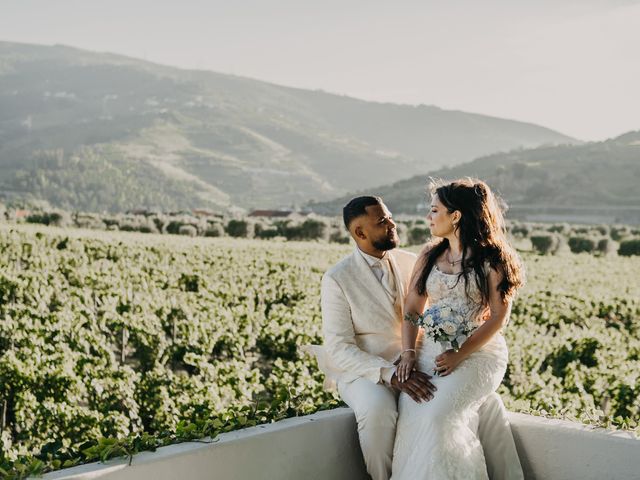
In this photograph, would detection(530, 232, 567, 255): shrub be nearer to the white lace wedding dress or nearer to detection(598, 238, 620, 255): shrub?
detection(598, 238, 620, 255): shrub

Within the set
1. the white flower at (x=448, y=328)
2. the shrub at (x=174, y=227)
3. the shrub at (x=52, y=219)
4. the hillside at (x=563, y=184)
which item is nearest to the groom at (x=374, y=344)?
the white flower at (x=448, y=328)

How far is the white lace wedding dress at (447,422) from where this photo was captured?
4.15 metres

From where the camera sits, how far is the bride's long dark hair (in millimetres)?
4613

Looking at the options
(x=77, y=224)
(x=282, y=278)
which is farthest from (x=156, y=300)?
(x=77, y=224)

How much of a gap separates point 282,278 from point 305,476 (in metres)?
15.4

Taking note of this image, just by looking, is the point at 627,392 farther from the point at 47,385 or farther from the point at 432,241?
the point at 47,385

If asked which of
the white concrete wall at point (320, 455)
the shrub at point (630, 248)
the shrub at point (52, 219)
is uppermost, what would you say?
the white concrete wall at point (320, 455)

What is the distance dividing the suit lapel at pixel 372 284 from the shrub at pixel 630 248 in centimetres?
4815

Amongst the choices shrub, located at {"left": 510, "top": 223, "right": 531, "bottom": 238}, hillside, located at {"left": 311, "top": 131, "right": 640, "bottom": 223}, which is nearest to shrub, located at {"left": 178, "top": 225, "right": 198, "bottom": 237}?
shrub, located at {"left": 510, "top": 223, "right": 531, "bottom": 238}

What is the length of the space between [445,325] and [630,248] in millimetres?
49134

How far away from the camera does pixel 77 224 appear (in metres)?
60.5

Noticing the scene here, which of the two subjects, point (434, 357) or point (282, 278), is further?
point (282, 278)

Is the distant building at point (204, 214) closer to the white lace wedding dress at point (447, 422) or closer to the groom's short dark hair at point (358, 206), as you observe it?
the groom's short dark hair at point (358, 206)

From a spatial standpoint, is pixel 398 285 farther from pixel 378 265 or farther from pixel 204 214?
pixel 204 214
